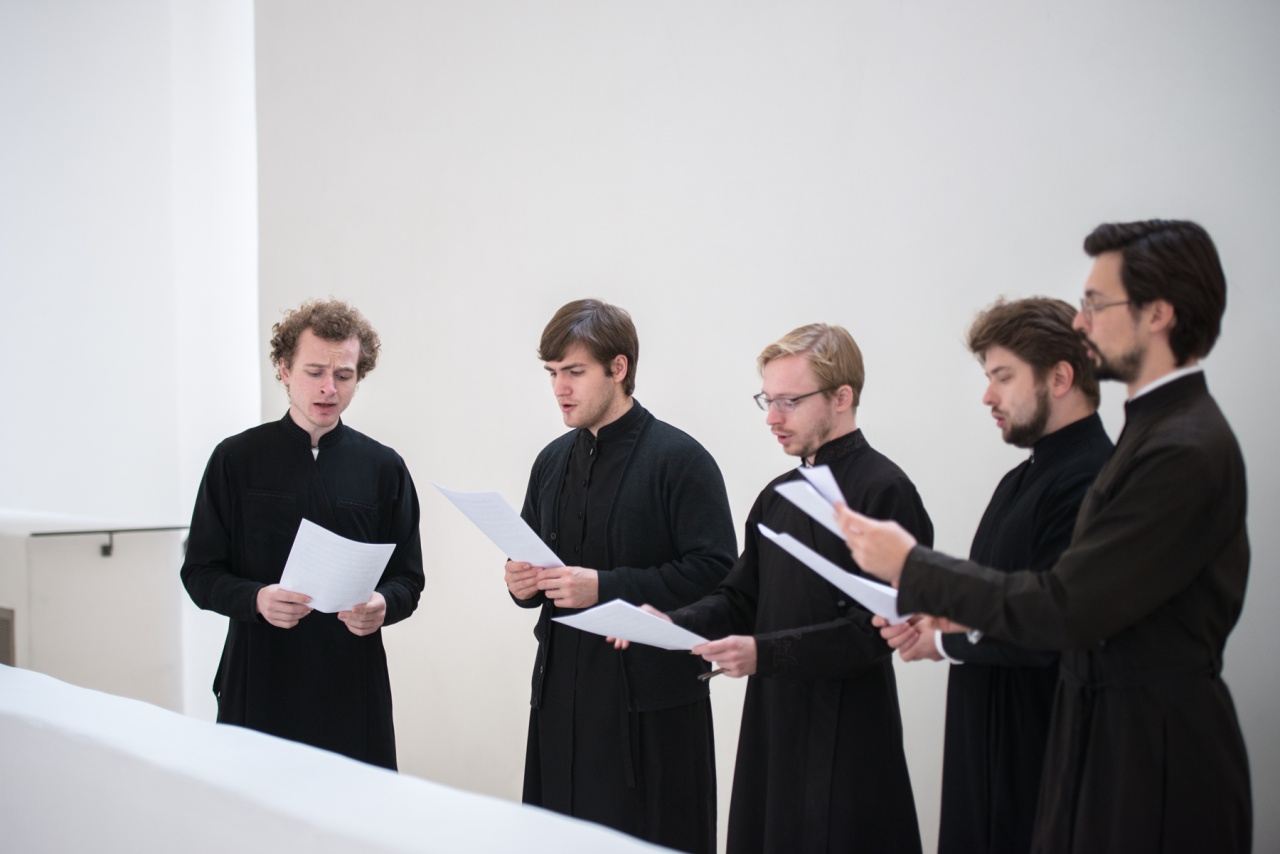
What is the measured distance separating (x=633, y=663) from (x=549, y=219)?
7.61 ft

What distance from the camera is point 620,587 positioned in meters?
2.38

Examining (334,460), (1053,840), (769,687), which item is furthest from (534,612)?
(1053,840)

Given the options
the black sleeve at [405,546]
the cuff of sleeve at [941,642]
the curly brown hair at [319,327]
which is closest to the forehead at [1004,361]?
the cuff of sleeve at [941,642]

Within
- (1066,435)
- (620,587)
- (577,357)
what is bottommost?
(620,587)

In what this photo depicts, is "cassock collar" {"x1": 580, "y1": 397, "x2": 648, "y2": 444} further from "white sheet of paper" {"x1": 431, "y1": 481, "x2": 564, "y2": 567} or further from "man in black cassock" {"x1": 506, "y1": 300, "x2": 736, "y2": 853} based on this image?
"white sheet of paper" {"x1": 431, "y1": 481, "x2": 564, "y2": 567}

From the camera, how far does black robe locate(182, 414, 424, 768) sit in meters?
2.57

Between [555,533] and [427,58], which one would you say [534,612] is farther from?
[427,58]

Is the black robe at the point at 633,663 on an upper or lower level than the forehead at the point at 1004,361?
lower

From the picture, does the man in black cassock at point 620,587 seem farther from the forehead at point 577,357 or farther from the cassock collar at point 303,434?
the cassock collar at point 303,434

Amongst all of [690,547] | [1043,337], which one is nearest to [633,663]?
[690,547]

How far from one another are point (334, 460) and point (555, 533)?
63 cm

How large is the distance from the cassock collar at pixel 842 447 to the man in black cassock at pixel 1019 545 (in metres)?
0.29

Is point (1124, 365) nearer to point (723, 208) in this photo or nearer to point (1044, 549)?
point (1044, 549)

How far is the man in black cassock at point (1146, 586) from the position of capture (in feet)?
4.93
